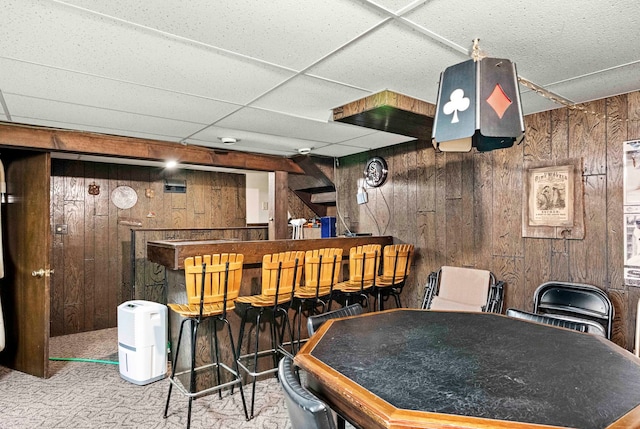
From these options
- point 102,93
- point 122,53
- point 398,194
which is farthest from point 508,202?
point 102,93

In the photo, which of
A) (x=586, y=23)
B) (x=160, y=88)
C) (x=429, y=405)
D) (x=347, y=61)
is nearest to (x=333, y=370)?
(x=429, y=405)

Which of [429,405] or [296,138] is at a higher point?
[296,138]

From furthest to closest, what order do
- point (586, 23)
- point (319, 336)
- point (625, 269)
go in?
1. point (625, 269)
2. point (319, 336)
3. point (586, 23)

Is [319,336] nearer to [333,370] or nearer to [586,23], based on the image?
[333,370]

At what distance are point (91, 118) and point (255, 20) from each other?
7.41 feet

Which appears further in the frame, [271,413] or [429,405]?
[271,413]

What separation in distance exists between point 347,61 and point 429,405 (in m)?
1.74

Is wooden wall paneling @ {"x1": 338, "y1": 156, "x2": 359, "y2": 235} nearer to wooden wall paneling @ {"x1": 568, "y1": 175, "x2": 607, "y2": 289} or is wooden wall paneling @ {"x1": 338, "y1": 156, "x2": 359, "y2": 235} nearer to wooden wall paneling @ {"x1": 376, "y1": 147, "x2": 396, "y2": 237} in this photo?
wooden wall paneling @ {"x1": 376, "y1": 147, "x2": 396, "y2": 237}

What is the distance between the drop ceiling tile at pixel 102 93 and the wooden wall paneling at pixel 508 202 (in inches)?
94.2

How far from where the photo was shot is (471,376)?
150 centimetres

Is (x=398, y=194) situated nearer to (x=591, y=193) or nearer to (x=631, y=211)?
(x=591, y=193)

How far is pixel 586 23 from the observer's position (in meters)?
1.72

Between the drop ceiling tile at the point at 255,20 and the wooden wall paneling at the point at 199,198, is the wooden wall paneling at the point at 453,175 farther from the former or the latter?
the wooden wall paneling at the point at 199,198

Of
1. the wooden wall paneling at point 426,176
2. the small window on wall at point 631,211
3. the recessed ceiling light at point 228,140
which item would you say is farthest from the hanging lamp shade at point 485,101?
the recessed ceiling light at point 228,140
